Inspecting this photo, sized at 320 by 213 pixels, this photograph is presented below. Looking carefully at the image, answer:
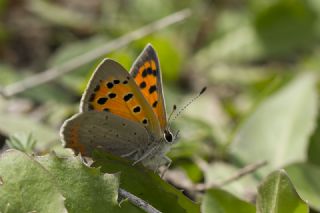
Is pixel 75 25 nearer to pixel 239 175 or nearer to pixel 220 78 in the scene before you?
pixel 220 78

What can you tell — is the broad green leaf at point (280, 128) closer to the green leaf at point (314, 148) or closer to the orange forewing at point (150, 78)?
the green leaf at point (314, 148)

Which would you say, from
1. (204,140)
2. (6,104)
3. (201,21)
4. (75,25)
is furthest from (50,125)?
(201,21)

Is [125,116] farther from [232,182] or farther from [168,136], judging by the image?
[232,182]

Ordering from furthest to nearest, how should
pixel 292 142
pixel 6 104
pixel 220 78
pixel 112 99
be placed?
pixel 220 78 → pixel 6 104 → pixel 292 142 → pixel 112 99

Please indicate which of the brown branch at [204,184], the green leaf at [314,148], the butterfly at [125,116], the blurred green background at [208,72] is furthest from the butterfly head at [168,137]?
the green leaf at [314,148]

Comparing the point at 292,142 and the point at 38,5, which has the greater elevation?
the point at 38,5

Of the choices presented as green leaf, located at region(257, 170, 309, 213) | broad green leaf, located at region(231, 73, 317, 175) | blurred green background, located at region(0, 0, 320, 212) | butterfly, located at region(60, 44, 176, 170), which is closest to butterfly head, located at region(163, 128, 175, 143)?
butterfly, located at region(60, 44, 176, 170)

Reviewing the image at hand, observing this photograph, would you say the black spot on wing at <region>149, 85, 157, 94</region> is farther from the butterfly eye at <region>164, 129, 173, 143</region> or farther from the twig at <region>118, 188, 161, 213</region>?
the twig at <region>118, 188, 161, 213</region>
